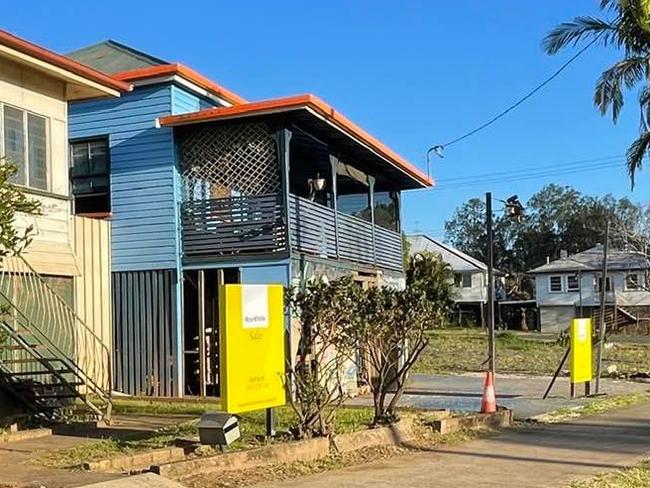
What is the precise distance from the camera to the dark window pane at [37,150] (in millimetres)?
14078

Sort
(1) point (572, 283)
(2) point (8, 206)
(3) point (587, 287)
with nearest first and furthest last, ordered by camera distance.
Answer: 1. (2) point (8, 206)
2. (3) point (587, 287)
3. (1) point (572, 283)

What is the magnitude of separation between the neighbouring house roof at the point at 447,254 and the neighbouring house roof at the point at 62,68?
195ft

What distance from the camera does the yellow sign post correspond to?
1788 cm

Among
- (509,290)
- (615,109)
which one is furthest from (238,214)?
(509,290)

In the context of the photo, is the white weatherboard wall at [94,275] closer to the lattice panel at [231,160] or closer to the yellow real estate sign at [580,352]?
the lattice panel at [231,160]

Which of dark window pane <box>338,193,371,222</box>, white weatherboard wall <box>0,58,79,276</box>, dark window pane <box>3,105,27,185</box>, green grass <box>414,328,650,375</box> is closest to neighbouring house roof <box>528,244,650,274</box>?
green grass <box>414,328,650,375</box>

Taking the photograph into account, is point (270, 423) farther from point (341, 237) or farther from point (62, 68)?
point (341, 237)

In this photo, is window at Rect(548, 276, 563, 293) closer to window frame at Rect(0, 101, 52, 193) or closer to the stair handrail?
the stair handrail

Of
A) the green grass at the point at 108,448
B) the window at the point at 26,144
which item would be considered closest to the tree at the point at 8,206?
the green grass at the point at 108,448

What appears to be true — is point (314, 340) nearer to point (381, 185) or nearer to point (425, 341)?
point (425, 341)

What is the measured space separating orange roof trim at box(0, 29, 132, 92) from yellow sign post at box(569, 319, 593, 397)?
998cm

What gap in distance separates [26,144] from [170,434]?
563cm

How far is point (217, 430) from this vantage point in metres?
9.43

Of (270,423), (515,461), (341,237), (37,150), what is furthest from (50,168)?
(515,461)
